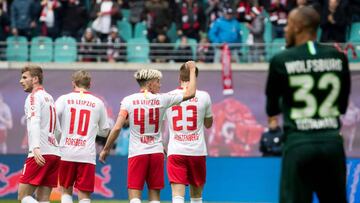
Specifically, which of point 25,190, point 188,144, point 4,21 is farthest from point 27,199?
point 4,21

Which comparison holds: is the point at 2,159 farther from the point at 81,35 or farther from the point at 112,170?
the point at 81,35

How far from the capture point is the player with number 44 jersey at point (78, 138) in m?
13.4

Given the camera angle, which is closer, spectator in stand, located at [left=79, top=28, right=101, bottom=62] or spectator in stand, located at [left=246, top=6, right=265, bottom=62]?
spectator in stand, located at [left=246, top=6, right=265, bottom=62]

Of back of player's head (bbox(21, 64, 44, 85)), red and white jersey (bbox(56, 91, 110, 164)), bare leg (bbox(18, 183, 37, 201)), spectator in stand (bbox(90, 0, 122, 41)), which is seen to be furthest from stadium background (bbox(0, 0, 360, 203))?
back of player's head (bbox(21, 64, 44, 85))

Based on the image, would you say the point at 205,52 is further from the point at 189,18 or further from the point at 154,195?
the point at 154,195

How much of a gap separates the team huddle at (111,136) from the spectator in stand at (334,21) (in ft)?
37.0

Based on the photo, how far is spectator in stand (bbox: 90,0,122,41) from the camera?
26000mm

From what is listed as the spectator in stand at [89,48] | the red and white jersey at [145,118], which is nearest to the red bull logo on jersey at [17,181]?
the spectator in stand at [89,48]

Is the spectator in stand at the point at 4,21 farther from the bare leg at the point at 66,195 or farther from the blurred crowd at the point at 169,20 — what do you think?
the bare leg at the point at 66,195

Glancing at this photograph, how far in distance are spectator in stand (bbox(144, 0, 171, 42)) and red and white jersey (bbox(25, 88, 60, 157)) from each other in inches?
513

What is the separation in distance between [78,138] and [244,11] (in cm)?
1279

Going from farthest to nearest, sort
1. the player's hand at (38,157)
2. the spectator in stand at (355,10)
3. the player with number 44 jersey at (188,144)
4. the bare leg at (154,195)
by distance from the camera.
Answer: the spectator in stand at (355,10), the player with number 44 jersey at (188,144), the bare leg at (154,195), the player's hand at (38,157)

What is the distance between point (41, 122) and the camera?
41.4ft

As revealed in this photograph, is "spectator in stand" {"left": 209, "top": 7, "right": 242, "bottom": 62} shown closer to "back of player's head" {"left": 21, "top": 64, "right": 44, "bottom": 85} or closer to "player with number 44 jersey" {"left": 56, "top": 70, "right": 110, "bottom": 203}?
"player with number 44 jersey" {"left": 56, "top": 70, "right": 110, "bottom": 203}
